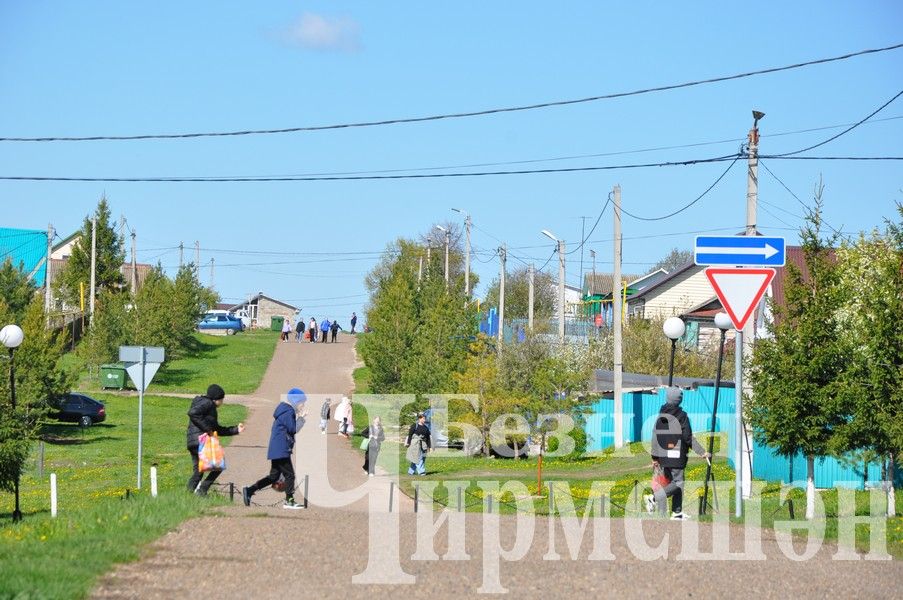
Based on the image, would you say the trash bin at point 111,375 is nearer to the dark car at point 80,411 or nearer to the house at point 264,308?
the dark car at point 80,411

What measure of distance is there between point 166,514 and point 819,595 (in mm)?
6228

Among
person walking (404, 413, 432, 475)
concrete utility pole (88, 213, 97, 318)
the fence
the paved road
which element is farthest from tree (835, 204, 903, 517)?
concrete utility pole (88, 213, 97, 318)

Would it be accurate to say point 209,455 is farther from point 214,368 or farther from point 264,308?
point 264,308

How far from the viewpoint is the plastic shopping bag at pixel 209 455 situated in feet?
47.2

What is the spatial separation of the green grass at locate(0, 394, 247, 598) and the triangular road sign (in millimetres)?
5979

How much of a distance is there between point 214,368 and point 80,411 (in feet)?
64.7

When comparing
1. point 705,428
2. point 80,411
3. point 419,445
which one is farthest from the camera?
point 80,411

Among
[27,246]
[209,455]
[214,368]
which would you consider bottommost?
[209,455]

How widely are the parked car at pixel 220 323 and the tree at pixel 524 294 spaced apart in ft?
63.9

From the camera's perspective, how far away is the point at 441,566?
384 inches

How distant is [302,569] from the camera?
9328 millimetres

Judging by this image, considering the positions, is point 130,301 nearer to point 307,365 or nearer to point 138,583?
point 307,365

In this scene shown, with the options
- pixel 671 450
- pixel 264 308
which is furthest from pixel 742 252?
pixel 264 308

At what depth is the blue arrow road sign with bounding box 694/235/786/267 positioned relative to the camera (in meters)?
13.1
